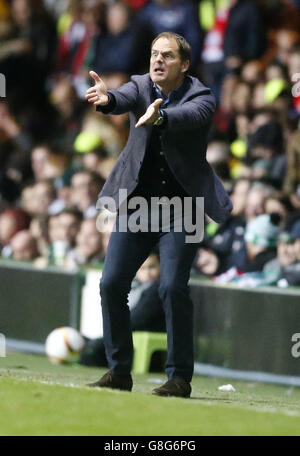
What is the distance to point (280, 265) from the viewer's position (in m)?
11.8

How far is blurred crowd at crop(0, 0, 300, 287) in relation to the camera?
12672 millimetres

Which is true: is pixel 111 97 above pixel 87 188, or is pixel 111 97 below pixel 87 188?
above

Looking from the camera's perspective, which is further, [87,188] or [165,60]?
[87,188]

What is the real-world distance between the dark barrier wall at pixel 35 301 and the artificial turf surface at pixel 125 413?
12.8ft

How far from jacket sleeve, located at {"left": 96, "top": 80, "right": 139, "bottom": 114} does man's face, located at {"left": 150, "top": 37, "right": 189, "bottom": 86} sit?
0.53 feet

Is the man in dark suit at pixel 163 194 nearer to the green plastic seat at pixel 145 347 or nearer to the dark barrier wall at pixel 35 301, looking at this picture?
the green plastic seat at pixel 145 347

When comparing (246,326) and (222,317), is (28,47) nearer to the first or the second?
(222,317)

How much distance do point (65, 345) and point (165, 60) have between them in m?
3.98

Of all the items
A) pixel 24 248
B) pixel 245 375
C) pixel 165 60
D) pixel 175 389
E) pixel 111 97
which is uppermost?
pixel 165 60

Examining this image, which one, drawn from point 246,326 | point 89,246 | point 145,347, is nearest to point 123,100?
point 246,326

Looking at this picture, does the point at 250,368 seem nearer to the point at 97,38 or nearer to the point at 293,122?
the point at 293,122

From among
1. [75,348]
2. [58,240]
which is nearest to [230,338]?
[75,348]

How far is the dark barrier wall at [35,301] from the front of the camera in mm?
13062

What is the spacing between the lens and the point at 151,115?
25.5 ft
